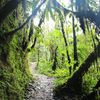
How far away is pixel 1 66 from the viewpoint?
9305 mm

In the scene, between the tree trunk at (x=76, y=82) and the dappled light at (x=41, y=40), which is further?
the tree trunk at (x=76, y=82)

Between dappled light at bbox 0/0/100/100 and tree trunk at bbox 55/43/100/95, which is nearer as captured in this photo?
dappled light at bbox 0/0/100/100

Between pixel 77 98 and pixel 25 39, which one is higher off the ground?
pixel 25 39

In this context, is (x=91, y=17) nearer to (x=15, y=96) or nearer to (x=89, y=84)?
(x=15, y=96)

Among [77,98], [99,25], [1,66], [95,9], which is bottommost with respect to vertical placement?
[77,98]

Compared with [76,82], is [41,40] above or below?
above

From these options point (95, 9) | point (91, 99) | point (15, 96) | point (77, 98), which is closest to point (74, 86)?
point (77, 98)

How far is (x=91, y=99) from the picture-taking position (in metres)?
10.9

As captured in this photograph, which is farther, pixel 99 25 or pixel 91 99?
pixel 91 99

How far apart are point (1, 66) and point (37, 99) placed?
3.32 meters

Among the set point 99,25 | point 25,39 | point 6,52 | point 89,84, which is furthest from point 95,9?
point 25,39

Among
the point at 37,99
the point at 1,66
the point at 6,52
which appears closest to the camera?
the point at 1,66

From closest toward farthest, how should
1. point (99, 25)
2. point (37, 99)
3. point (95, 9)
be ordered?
point (99, 25) < point (95, 9) < point (37, 99)

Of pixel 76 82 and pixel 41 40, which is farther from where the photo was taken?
pixel 41 40
